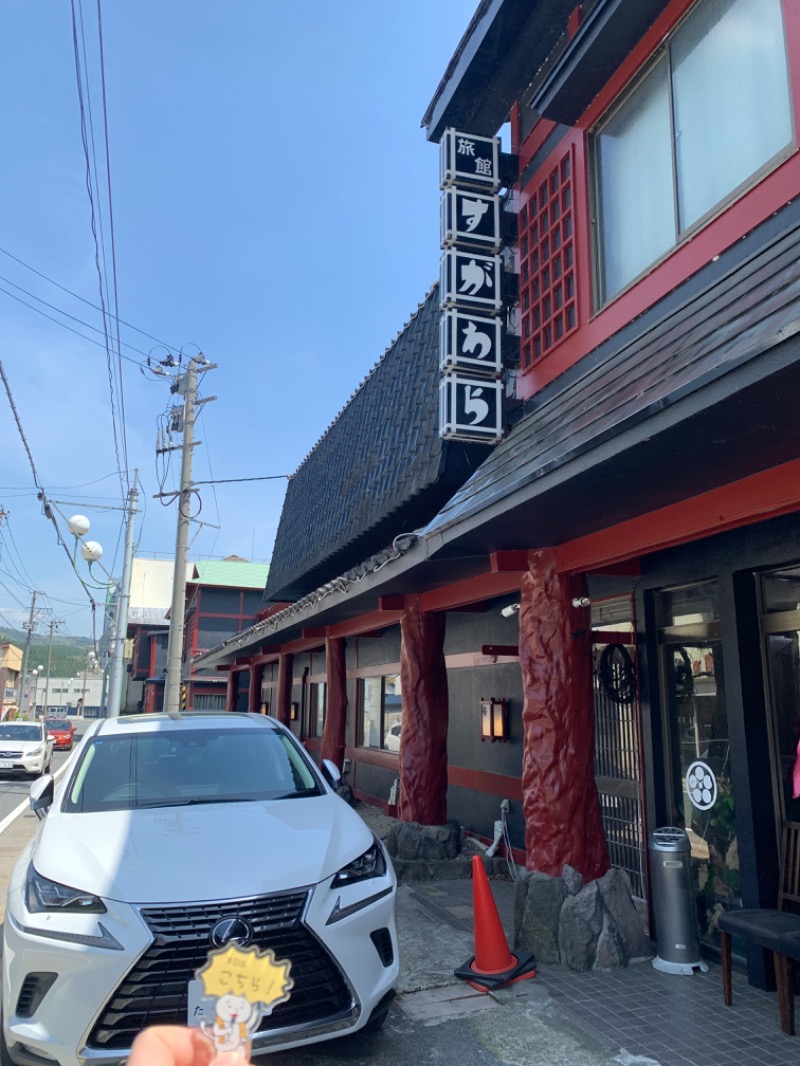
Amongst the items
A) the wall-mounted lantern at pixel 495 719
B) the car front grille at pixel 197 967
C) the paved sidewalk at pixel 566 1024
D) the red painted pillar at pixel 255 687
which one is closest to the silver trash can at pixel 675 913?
the paved sidewalk at pixel 566 1024

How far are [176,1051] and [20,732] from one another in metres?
22.8

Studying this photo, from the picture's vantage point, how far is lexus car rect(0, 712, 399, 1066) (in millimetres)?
3379

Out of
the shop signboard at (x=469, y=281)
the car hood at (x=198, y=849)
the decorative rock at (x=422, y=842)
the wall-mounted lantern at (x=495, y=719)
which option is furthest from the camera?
the wall-mounted lantern at (x=495, y=719)

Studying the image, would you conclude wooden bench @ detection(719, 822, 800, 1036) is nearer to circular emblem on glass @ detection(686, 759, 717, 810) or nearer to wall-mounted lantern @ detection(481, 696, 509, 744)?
circular emblem on glass @ detection(686, 759, 717, 810)

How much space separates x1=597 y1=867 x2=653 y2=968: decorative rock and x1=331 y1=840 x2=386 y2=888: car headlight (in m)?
2.13

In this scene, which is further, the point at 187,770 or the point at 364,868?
the point at 187,770

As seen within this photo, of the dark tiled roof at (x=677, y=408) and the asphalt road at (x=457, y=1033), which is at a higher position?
the dark tiled roof at (x=677, y=408)

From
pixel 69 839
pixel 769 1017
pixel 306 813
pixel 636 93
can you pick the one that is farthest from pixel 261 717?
pixel 636 93

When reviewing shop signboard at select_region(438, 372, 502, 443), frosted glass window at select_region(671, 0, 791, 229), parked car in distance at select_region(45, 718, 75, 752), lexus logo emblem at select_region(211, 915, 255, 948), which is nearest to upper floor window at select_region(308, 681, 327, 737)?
shop signboard at select_region(438, 372, 502, 443)

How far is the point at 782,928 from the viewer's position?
4.44 metres

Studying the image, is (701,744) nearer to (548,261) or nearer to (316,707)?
(548,261)

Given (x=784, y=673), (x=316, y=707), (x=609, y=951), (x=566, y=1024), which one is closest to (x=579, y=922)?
(x=609, y=951)

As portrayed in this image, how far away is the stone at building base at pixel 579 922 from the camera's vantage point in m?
5.49

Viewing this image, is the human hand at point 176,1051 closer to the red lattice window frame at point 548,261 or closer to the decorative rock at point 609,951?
the decorative rock at point 609,951
